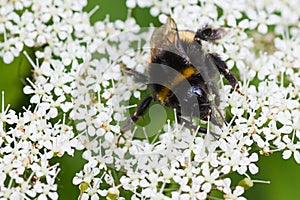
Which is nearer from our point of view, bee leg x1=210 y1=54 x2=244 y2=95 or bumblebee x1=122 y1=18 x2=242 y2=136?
bumblebee x1=122 y1=18 x2=242 y2=136

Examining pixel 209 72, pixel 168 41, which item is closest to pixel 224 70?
pixel 209 72

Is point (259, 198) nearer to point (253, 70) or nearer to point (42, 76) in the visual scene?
point (253, 70)

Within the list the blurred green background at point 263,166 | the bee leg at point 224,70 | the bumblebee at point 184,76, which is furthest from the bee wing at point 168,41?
the blurred green background at point 263,166

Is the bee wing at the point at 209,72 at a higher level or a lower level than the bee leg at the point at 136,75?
lower

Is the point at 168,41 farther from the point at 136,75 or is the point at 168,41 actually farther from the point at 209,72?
the point at 136,75

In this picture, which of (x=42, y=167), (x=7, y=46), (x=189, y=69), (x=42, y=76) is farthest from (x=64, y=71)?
(x=189, y=69)

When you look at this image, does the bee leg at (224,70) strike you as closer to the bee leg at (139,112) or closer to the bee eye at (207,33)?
the bee eye at (207,33)

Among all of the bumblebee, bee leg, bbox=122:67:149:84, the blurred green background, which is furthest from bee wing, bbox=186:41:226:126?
the blurred green background

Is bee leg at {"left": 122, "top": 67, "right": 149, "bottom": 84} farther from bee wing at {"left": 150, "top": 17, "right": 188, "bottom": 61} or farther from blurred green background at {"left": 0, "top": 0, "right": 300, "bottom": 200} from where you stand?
blurred green background at {"left": 0, "top": 0, "right": 300, "bottom": 200}
